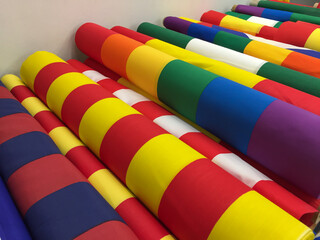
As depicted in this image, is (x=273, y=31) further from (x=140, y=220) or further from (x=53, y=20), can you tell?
(x=140, y=220)

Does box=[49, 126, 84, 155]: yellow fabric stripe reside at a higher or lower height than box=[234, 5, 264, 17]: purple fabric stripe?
lower

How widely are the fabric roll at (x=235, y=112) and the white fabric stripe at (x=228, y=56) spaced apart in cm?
22

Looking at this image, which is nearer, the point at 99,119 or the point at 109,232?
the point at 109,232

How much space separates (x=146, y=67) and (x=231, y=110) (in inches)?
13.6

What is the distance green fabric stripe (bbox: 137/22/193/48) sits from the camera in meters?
1.11

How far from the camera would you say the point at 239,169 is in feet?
1.88

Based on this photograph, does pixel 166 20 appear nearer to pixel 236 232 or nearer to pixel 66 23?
pixel 66 23

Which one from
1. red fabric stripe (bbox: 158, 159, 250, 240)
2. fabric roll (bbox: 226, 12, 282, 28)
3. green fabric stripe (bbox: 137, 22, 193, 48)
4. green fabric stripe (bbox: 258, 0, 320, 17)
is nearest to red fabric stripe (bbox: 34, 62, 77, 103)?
green fabric stripe (bbox: 137, 22, 193, 48)

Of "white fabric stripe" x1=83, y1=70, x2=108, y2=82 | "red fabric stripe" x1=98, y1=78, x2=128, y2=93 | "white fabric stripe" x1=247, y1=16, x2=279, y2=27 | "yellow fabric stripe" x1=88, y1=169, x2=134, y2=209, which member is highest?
"white fabric stripe" x1=247, y1=16, x2=279, y2=27

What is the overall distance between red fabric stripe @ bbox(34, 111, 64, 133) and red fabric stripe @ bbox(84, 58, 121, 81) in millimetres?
300

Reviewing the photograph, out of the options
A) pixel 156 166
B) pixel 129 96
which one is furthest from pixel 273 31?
pixel 156 166

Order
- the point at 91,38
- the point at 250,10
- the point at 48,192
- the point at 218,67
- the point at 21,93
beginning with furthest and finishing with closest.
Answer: the point at 250,10, the point at 91,38, the point at 21,93, the point at 218,67, the point at 48,192

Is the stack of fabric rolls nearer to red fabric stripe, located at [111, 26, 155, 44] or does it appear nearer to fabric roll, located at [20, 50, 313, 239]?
fabric roll, located at [20, 50, 313, 239]

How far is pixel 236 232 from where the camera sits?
41cm
